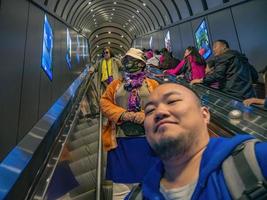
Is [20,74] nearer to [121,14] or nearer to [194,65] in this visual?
[194,65]

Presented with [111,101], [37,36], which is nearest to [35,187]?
[111,101]


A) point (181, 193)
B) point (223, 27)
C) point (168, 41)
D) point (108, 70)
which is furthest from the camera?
point (168, 41)

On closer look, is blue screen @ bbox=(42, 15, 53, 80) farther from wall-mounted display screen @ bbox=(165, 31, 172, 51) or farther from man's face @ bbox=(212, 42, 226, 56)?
wall-mounted display screen @ bbox=(165, 31, 172, 51)

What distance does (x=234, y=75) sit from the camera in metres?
4.92

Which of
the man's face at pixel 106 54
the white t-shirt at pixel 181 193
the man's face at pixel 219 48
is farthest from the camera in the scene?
the man's face at pixel 106 54

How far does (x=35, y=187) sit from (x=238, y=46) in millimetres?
6865

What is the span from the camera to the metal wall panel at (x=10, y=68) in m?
4.55

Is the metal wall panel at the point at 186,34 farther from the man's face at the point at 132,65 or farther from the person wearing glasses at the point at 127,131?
the person wearing glasses at the point at 127,131

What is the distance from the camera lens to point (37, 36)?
6977 millimetres

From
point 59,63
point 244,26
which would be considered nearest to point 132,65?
point 244,26

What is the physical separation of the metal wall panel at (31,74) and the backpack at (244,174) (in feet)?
15.2

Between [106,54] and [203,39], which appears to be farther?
[203,39]

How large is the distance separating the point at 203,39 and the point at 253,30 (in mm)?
3221

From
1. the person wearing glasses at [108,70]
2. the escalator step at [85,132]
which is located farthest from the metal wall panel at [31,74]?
the person wearing glasses at [108,70]
